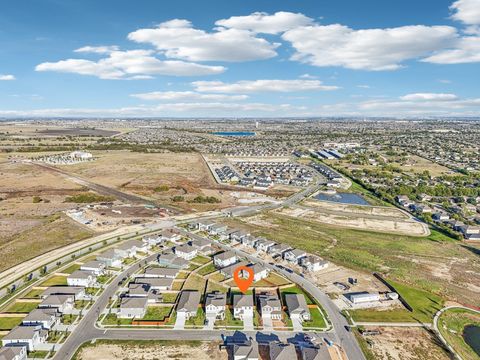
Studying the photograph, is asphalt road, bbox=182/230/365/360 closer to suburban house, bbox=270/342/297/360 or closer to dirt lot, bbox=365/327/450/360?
dirt lot, bbox=365/327/450/360

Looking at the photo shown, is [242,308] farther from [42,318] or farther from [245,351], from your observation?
[42,318]

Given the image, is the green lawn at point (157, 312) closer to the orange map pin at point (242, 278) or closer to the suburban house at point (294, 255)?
the orange map pin at point (242, 278)

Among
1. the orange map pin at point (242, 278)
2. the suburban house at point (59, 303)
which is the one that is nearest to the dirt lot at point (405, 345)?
the orange map pin at point (242, 278)

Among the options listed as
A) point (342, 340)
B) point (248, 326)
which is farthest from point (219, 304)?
point (342, 340)

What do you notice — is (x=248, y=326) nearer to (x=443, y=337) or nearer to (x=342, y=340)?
(x=342, y=340)

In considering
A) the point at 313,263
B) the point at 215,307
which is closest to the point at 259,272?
the point at 313,263

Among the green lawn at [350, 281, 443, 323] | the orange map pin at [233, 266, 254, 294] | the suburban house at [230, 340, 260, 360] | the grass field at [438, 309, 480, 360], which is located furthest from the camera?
the orange map pin at [233, 266, 254, 294]

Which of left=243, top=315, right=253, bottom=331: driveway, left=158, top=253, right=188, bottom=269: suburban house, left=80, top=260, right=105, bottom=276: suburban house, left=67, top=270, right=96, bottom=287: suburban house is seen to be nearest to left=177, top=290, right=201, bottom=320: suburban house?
left=243, top=315, right=253, bottom=331: driveway
